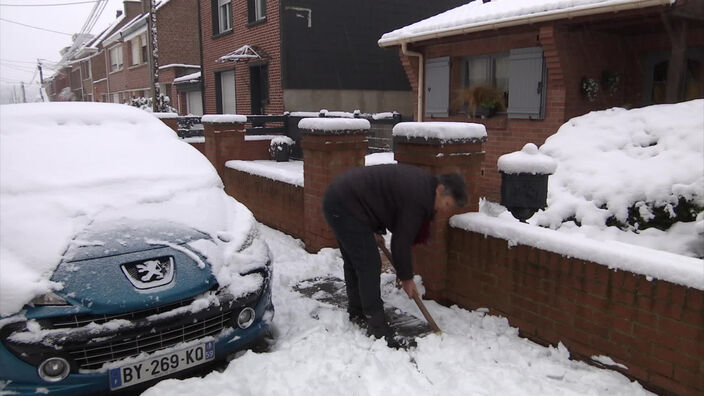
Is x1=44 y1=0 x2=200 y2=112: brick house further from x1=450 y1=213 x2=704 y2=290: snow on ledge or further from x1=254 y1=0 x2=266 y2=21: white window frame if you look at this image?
x1=450 y1=213 x2=704 y2=290: snow on ledge

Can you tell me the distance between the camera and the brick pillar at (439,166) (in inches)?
159

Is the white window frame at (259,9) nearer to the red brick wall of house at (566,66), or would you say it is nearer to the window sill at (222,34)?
the window sill at (222,34)

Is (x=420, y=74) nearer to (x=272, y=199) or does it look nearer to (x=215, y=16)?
(x=272, y=199)

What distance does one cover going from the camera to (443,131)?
3.99m

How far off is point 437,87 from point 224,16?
423 inches

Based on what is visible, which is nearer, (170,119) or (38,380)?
(38,380)

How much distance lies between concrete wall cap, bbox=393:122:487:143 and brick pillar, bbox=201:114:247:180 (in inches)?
212

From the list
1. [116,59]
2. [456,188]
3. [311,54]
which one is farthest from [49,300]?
[116,59]

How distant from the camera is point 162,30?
2656 centimetres

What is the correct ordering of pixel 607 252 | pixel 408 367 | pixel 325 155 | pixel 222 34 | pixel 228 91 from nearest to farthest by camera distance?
1. pixel 607 252
2. pixel 408 367
3. pixel 325 155
4. pixel 222 34
5. pixel 228 91

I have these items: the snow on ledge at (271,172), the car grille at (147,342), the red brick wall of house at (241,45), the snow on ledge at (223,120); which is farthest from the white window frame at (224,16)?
the car grille at (147,342)

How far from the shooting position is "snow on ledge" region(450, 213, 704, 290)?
8.98 ft

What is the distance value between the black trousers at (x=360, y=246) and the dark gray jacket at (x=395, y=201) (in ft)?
0.18

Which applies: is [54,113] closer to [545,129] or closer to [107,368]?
[107,368]
